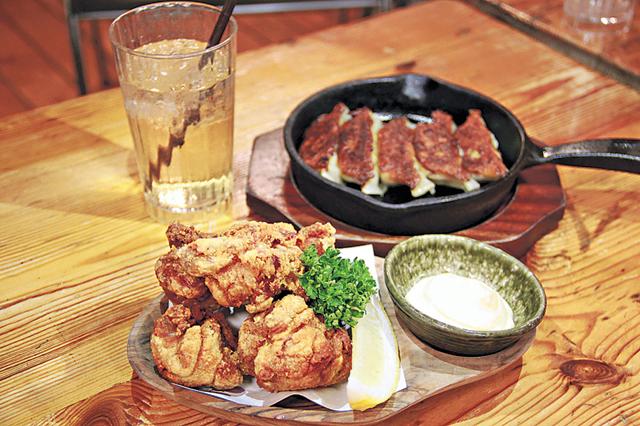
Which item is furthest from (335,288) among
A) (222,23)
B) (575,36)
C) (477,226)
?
(575,36)

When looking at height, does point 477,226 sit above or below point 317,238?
below

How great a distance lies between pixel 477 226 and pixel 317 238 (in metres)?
0.51

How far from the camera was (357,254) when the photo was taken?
1.39 m

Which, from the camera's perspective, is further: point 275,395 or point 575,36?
point 575,36

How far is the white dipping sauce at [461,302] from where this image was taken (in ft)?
4.10

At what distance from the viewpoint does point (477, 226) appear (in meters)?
1.58

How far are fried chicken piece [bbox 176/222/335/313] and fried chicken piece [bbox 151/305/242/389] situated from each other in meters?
0.07

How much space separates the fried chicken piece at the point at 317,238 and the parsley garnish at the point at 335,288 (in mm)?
30

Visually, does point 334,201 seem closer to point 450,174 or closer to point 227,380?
point 450,174

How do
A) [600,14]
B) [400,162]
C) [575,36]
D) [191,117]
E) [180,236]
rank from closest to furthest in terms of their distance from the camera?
[180,236]
[191,117]
[400,162]
[575,36]
[600,14]

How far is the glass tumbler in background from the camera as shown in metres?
1.46

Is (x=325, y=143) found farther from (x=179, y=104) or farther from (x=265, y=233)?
(x=265, y=233)

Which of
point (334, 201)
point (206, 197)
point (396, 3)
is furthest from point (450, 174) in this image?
point (396, 3)

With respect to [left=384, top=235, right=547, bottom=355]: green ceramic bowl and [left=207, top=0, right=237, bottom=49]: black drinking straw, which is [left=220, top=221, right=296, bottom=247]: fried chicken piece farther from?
[left=207, top=0, right=237, bottom=49]: black drinking straw
